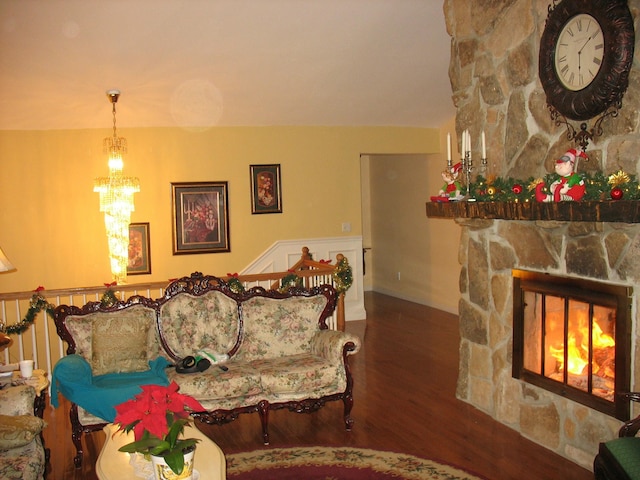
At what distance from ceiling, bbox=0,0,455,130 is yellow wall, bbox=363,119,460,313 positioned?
1525 millimetres

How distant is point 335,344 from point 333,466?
0.95m

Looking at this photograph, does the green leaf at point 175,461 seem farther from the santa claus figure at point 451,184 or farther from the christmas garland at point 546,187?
the santa claus figure at point 451,184

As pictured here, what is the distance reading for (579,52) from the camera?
3875mm

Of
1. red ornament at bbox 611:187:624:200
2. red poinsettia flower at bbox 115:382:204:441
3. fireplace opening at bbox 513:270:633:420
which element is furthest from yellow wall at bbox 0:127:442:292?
red ornament at bbox 611:187:624:200

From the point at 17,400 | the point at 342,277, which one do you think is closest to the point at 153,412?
the point at 17,400

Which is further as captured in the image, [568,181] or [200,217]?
[200,217]

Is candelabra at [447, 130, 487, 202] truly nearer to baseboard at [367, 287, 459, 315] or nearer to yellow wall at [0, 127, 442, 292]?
yellow wall at [0, 127, 442, 292]

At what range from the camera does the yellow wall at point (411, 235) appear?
367 inches

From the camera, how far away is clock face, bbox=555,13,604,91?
3740mm

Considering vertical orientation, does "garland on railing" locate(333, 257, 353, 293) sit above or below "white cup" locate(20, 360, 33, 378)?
above

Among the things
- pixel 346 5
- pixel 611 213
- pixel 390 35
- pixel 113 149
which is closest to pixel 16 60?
pixel 113 149

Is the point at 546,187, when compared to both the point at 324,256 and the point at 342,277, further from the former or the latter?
the point at 324,256

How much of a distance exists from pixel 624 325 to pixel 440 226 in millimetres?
5780

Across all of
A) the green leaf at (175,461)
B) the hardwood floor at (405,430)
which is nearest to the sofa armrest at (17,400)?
the hardwood floor at (405,430)
